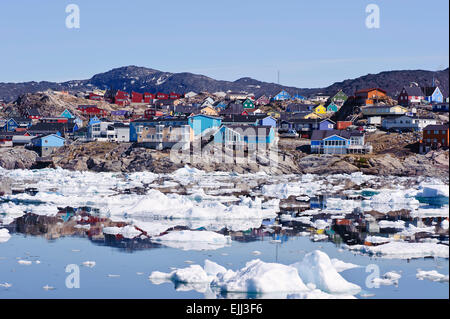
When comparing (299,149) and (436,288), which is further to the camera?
(299,149)

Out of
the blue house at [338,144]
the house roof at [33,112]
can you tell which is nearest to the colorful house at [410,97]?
the blue house at [338,144]

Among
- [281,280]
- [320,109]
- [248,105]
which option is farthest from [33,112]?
[281,280]

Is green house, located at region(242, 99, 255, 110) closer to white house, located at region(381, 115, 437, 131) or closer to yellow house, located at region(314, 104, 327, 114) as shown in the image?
yellow house, located at region(314, 104, 327, 114)

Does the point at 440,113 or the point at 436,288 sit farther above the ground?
the point at 440,113

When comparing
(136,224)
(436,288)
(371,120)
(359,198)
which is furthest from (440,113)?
(436,288)

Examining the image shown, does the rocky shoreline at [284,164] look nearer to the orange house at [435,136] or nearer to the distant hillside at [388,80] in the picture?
the orange house at [435,136]
